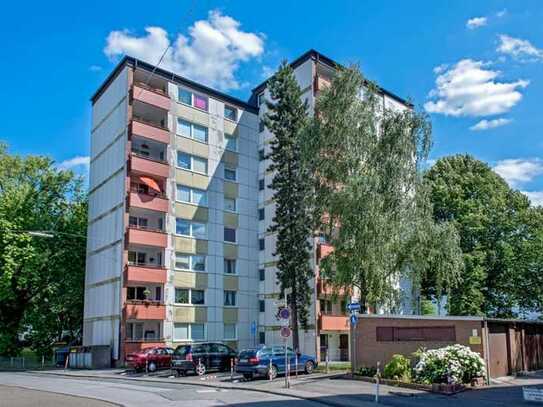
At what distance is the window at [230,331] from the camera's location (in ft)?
143

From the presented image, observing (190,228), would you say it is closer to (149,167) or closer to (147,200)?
(147,200)

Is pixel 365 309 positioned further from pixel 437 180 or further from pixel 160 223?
pixel 437 180

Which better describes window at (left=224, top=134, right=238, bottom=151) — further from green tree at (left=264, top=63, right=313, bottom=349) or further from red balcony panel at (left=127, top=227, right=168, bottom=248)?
red balcony panel at (left=127, top=227, right=168, bottom=248)

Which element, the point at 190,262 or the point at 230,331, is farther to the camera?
the point at 230,331

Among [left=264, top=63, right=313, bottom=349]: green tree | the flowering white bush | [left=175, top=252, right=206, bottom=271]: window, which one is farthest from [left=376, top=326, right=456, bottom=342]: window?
[left=175, top=252, right=206, bottom=271]: window

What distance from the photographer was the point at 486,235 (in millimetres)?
45125

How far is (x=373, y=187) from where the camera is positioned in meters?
29.6

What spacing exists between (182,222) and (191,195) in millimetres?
2260

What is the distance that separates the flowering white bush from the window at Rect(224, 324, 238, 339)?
77.5 ft

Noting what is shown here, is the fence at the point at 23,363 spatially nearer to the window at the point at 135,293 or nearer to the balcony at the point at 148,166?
the window at the point at 135,293

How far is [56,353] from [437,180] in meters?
32.6

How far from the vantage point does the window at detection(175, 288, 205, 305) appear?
41062mm

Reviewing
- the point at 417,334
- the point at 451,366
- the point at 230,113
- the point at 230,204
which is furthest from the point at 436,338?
the point at 230,113

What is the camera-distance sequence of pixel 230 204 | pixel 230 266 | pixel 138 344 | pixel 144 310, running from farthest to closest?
pixel 230 204 < pixel 230 266 < pixel 144 310 < pixel 138 344
